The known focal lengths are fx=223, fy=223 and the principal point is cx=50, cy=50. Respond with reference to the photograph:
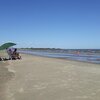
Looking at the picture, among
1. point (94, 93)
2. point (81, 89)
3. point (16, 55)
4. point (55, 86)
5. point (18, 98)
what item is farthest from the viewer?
point (16, 55)

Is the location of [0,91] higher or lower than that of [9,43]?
lower

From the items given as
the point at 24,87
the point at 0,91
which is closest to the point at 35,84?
the point at 24,87

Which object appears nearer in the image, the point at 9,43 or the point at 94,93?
the point at 94,93

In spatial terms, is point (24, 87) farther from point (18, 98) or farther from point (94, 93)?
point (94, 93)

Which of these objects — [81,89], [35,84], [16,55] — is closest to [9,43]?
[16,55]

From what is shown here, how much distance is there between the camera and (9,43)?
90.7 feet

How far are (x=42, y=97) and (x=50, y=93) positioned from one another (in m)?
0.60

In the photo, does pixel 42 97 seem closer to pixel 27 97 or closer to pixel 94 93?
pixel 27 97

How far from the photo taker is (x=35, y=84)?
9.87m

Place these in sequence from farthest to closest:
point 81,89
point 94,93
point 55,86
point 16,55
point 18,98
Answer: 1. point 16,55
2. point 55,86
3. point 81,89
4. point 94,93
5. point 18,98

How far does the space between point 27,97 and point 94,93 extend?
7.85ft

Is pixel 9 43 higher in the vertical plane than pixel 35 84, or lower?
higher

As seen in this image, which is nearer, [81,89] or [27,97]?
[27,97]

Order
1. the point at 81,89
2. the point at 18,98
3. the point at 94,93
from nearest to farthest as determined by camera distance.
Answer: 1. the point at 18,98
2. the point at 94,93
3. the point at 81,89
